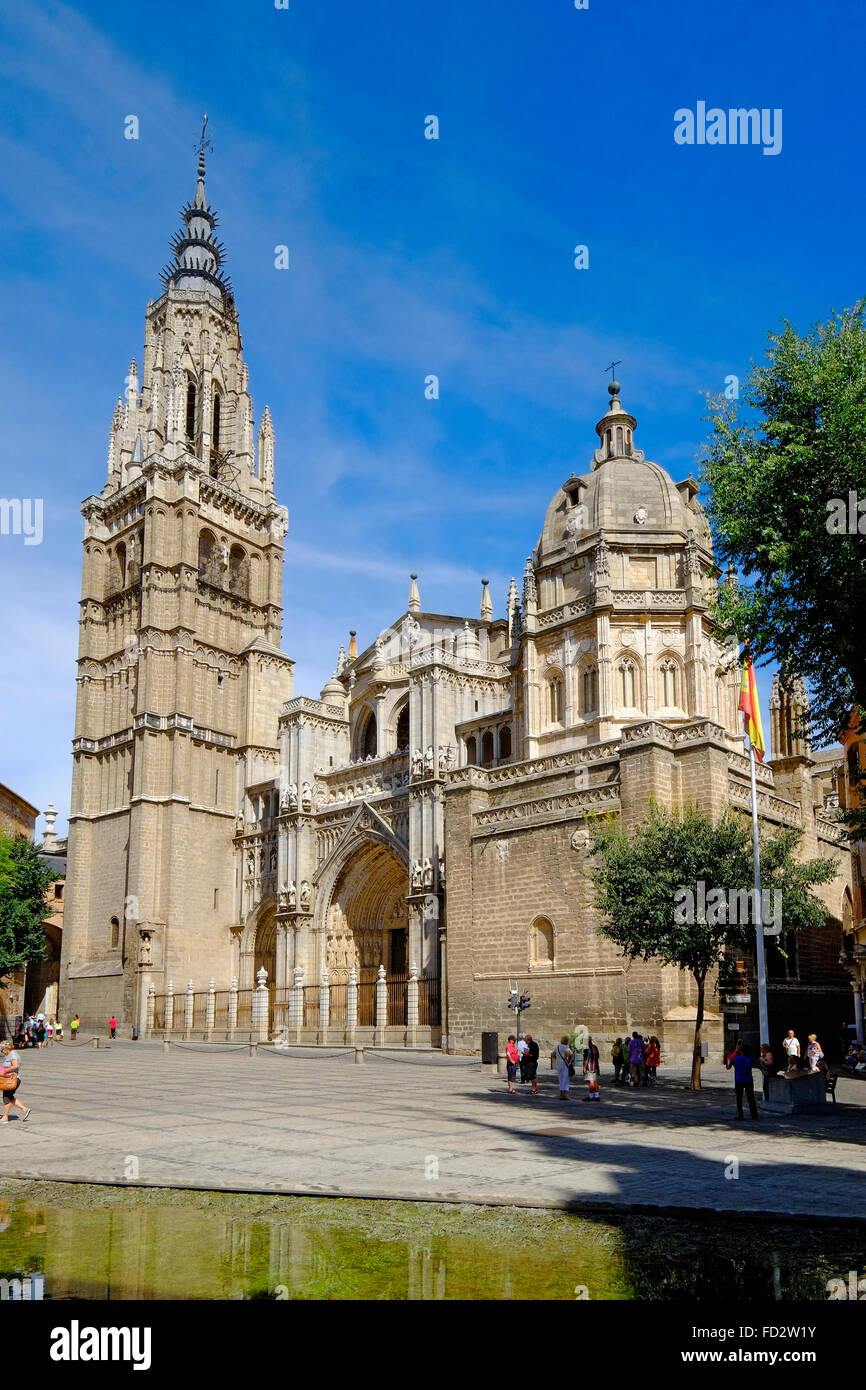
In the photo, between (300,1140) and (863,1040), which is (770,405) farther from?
(863,1040)

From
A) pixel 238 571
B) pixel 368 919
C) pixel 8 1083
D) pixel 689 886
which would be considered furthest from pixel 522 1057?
pixel 238 571

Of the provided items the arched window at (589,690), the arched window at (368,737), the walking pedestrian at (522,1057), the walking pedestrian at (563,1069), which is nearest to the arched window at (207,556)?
the arched window at (368,737)

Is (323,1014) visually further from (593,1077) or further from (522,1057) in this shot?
(593,1077)

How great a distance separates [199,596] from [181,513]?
4246 mm

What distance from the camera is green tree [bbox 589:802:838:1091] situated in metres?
21.2

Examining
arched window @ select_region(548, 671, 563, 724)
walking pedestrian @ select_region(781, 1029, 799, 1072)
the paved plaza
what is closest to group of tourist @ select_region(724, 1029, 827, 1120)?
walking pedestrian @ select_region(781, 1029, 799, 1072)

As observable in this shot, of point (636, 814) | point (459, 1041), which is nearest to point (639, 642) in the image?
point (636, 814)

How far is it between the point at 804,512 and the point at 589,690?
23458mm

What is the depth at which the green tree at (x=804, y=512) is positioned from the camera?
598 inches

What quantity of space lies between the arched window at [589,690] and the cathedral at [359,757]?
84 millimetres

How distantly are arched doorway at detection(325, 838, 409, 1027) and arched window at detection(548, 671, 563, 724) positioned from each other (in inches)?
390

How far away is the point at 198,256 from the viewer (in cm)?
6519

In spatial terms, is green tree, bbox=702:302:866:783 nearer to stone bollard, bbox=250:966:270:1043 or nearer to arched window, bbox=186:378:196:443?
stone bollard, bbox=250:966:270:1043

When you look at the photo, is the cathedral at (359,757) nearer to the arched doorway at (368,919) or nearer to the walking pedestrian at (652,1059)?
the arched doorway at (368,919)
